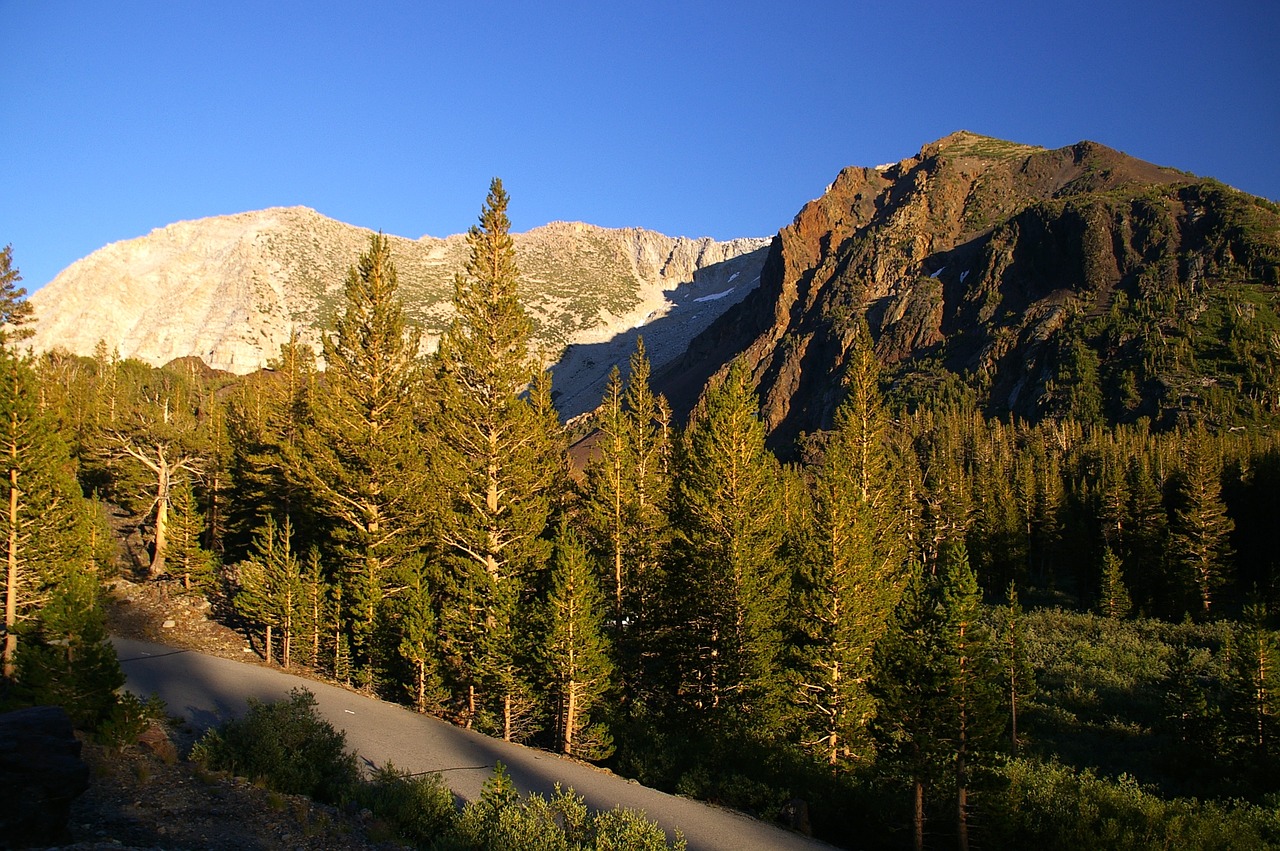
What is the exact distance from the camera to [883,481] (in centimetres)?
2514

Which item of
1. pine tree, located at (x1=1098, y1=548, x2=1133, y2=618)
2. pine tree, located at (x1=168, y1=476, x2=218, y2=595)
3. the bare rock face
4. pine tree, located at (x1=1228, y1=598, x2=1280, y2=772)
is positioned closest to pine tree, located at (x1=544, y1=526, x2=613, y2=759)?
the bare rock face

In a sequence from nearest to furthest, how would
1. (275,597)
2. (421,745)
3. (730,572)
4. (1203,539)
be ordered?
(421,745), (730,572), (275,597), (1203,539)

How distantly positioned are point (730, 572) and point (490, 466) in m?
7.33

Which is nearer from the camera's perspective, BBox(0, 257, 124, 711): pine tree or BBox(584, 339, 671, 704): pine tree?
BBox(0, 257, 124, 711): pine tree

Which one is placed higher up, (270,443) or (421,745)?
(270,443)

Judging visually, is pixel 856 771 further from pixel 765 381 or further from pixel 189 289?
pixel 189 289

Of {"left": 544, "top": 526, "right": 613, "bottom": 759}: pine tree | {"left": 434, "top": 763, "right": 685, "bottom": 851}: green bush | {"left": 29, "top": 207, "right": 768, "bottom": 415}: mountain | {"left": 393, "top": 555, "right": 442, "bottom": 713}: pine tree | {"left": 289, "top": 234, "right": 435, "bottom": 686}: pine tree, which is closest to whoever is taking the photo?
{"left": 434, "top": 763, "right": 685, "bottom": 851}: green bush

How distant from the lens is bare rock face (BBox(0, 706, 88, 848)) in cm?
735

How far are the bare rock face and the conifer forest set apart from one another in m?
3.67

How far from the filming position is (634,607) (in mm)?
23797

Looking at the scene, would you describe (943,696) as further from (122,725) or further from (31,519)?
(31,519)

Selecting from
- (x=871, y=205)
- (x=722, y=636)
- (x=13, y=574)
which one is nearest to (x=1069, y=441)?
(x=722, y=636)

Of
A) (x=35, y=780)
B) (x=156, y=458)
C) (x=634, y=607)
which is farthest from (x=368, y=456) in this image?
(x=35, y=780)

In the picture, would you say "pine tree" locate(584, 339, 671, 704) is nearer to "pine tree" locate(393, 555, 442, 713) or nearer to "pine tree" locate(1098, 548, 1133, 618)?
"pine tree" locate(393, 555, 442, 713)
